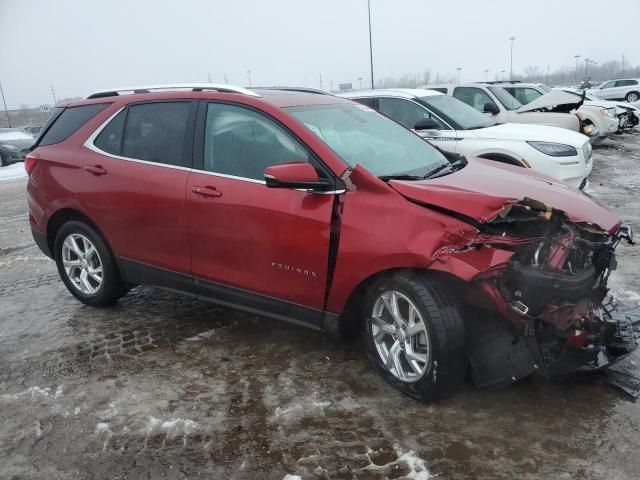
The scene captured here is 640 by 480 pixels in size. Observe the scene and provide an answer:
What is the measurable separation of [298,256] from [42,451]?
5.74 feet

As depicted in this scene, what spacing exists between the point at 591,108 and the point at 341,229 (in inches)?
587

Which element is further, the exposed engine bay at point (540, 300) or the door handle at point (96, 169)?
the door handle at point (96, 169)

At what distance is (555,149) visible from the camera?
7.08 metres

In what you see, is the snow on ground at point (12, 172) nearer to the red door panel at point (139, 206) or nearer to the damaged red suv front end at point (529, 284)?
the red door panel at point (139, 206)

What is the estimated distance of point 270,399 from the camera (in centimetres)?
327

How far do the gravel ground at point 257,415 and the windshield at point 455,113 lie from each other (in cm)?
395

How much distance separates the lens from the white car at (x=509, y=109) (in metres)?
10.8

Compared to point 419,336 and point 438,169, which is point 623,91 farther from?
point 419,336

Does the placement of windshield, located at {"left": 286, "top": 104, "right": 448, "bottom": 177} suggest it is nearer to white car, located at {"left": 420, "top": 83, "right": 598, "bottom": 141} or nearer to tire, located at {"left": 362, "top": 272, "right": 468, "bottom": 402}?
tire, located at {"left": 362, "top": 272, "right": 468, "bottom": 402}

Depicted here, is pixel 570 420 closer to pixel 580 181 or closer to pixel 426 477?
pixel 426 477

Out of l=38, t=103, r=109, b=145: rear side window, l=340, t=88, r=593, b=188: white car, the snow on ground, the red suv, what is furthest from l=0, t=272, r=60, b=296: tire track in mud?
the snow on ground

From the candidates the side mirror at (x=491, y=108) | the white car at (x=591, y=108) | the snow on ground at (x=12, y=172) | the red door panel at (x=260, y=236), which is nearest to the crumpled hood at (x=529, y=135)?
the side mirror at (x=491, y=108)

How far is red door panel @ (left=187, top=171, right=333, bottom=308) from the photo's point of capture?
3314 millimetres

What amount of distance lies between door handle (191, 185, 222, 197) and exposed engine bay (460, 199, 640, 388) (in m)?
1.73
